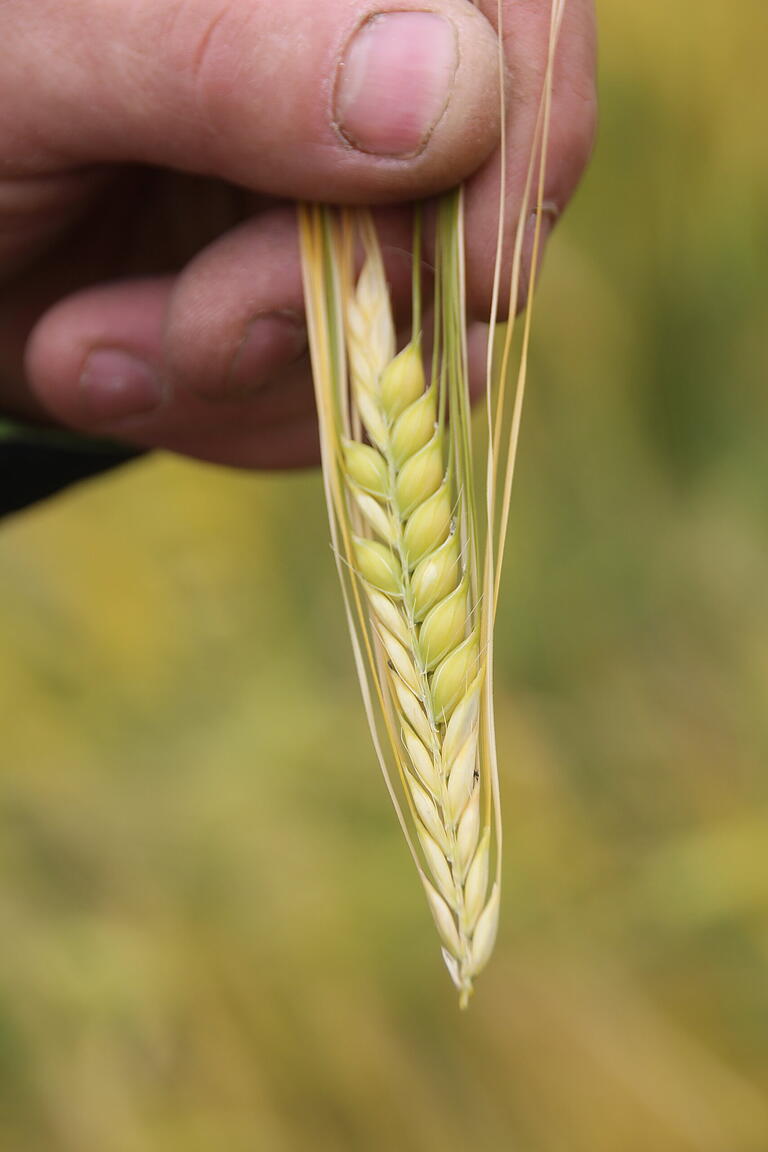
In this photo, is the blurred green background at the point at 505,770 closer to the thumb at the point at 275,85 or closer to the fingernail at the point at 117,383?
the fingernail at the point at 117,383

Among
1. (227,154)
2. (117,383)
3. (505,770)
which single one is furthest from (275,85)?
(505,770)

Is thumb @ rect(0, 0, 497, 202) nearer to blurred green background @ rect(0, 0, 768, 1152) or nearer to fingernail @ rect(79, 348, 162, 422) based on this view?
fingernail @ rect(79, 348, 162, 422)

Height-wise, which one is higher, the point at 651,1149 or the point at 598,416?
the point at 598,416

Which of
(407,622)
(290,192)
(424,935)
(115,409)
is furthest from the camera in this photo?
(424,935)

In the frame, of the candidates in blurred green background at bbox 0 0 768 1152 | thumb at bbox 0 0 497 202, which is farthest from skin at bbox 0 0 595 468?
blurred green background at bbox 0 0 768 1152

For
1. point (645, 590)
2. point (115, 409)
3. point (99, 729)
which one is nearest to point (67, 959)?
point (99, 729)

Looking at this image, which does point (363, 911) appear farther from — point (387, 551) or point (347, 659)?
point (387, 551)

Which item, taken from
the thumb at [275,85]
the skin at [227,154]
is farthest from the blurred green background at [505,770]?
the thumb at [275,85]
